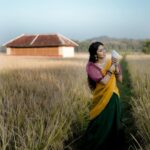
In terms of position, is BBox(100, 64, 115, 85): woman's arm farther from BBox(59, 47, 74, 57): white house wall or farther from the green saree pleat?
BBox(59, 47, 74, 57): white house wall

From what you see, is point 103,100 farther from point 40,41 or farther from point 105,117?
point 40,41

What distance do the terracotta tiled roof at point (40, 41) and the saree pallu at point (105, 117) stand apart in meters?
42.2

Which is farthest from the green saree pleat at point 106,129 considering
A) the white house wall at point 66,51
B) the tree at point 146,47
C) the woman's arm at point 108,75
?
the tree at point 146,47

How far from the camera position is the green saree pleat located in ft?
17.4

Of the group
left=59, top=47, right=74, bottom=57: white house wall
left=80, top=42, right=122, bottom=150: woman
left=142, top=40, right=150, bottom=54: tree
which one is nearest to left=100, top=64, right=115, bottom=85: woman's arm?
left=80, top=42, right=122, bottom=150: woman

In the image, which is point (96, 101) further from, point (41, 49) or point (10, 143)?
point (41, 49)

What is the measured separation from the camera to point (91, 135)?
543cm

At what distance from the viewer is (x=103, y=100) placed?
5.29 metres

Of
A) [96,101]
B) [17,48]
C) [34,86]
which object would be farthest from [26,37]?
[96,101]

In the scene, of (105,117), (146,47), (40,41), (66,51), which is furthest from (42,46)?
(105,117)

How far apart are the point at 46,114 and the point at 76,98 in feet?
6.15

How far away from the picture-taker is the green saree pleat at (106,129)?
5305 mm

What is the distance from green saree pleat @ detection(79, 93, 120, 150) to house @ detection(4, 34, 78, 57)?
1659 inches

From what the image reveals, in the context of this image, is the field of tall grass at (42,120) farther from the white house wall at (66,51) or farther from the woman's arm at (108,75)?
the white house wall at (66,51)
